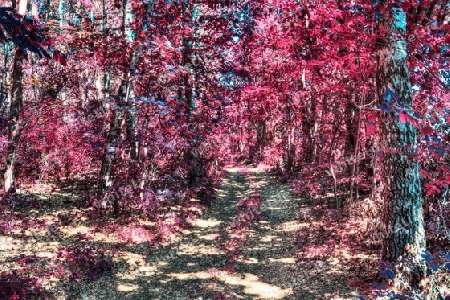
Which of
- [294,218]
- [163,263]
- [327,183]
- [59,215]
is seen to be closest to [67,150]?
[59,215]

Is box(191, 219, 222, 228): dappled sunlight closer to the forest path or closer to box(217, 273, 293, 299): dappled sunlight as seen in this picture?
the forest path

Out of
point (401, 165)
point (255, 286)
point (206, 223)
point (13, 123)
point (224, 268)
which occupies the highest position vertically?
point (13, 123)

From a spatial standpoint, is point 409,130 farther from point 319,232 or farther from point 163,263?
point 163,263

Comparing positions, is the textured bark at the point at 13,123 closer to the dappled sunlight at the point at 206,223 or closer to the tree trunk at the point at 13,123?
the tree trunk at the point at 13,123

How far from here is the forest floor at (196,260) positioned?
21.7 ft

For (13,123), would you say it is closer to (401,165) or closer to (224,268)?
(224,268)

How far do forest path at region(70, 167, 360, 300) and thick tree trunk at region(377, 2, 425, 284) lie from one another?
1660 mm

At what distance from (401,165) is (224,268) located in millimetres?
4328

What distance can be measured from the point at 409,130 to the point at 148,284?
224 inches

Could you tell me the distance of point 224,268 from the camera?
7770 millimetres

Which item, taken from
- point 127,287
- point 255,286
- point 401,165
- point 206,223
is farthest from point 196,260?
point 401,165

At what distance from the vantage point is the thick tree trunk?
5.68 metres

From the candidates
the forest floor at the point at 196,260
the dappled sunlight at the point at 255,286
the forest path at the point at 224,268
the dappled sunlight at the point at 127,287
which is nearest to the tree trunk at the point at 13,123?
the forest floor at the point at 196,260

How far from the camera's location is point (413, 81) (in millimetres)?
8695
